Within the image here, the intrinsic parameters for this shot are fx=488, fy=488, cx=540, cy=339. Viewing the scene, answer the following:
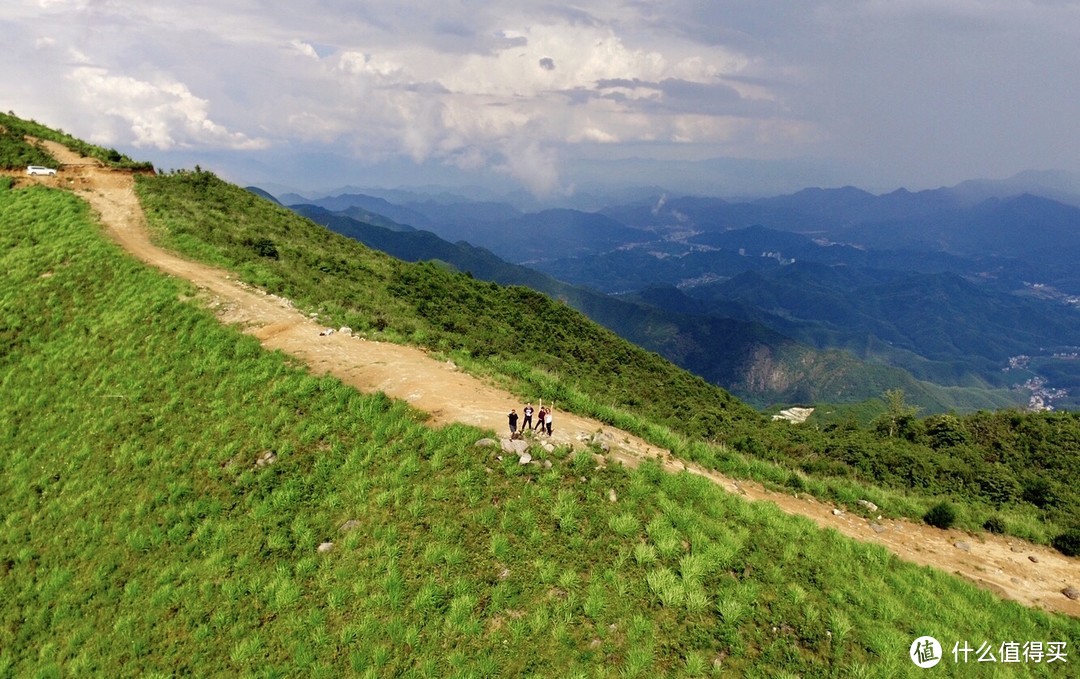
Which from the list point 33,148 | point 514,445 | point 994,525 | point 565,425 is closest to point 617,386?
point 565,425

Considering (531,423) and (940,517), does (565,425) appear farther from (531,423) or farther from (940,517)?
(940,517)

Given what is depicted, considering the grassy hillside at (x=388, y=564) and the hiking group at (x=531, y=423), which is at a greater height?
the hiking group at (x=531, y=423)

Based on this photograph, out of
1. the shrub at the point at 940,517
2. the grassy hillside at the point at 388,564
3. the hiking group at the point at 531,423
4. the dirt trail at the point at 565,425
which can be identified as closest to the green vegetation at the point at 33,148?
the dirt trail at the point at 565,425

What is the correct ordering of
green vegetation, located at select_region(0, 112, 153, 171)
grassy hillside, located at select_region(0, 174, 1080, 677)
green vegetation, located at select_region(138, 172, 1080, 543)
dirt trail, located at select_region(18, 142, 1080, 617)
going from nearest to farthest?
1. grassy hillside, located at select_region(0, 174, 1080, 677)
2. dirt trail, located at select_region(18, 142, 1080, 617)
3. green vegetation, located at select_region(138, 172, 1080, 543)
4. green vegetation, located at select_region(0, 112, 153, 171)

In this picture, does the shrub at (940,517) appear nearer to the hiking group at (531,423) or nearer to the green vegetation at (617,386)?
the green vegetation at (617,386)

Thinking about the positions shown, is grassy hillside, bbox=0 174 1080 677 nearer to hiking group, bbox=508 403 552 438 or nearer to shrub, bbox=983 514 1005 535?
hiking group, bbox=508 403 552 438

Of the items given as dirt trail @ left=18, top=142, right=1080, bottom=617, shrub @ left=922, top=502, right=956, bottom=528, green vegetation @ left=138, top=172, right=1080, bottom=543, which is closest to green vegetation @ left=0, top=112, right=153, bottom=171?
green vegetation @ left=138, top=172, right=1080, bottom=543

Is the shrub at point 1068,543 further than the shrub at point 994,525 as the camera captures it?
No
